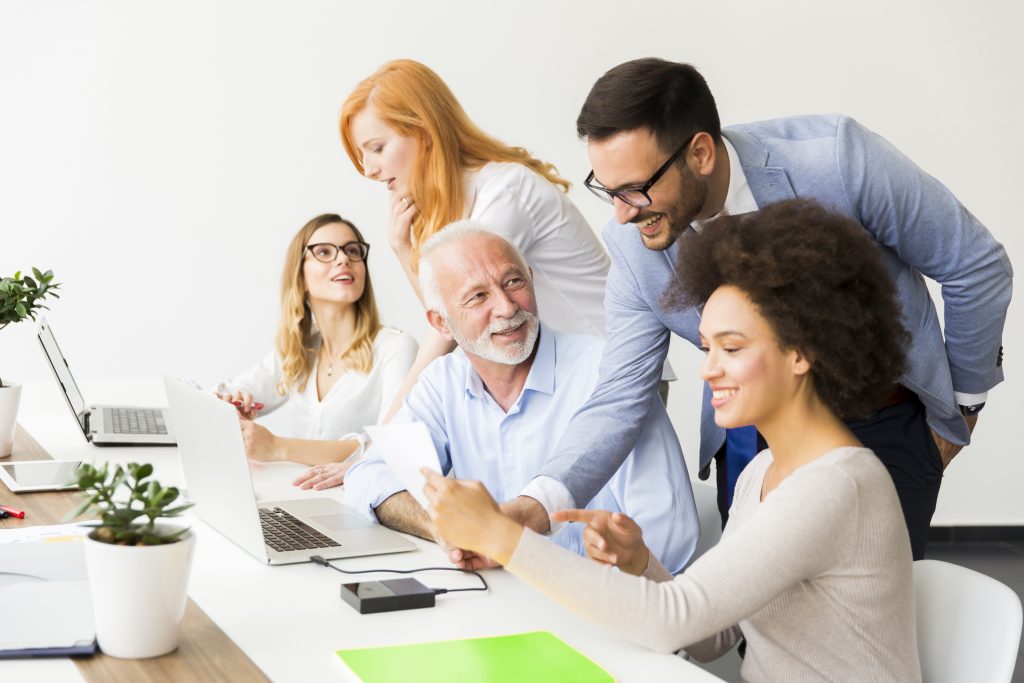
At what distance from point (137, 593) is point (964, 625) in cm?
110

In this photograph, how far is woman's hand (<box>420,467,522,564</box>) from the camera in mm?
1379

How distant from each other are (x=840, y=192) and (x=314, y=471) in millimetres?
1233

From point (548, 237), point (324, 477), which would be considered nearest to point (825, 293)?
point (324, 477)

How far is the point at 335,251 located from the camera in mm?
3430

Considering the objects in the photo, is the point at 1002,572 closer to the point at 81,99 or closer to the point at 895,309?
the point at 895,309

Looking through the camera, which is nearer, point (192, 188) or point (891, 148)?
point (891, 148)

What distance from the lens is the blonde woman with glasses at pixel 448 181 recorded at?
2.71m

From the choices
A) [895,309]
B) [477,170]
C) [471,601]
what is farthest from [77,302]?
[895,309]

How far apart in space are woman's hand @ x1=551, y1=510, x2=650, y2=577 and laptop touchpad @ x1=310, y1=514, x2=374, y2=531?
0.53 metres

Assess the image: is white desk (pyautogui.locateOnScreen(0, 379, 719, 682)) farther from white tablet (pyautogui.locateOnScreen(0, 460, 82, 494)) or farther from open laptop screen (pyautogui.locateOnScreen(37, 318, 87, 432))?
open laptop screen (pyautogui.locateOnScreen(37, 318, 87, 432))

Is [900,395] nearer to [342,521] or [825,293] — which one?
[825,293]

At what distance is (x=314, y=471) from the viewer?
2.42 m

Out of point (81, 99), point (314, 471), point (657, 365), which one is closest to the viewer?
point (657, 365)

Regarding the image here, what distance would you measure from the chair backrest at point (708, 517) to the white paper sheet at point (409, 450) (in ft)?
2.34
